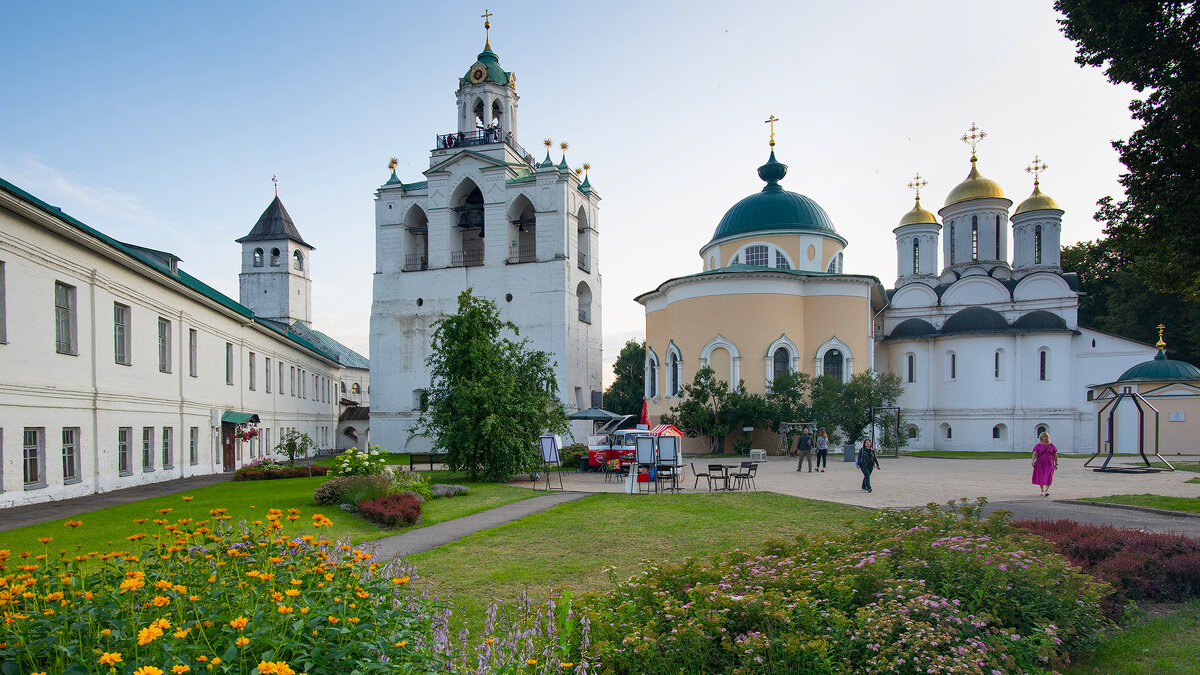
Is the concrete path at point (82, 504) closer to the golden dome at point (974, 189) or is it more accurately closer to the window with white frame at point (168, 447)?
the window with white frame at point (168, 447)

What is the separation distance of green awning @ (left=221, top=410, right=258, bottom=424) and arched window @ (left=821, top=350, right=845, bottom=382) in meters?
27.3

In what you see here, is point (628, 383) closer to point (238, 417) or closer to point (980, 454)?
point (980, 454)

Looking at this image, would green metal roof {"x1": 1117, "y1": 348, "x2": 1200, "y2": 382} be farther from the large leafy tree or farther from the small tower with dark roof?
the small tower with dark roof

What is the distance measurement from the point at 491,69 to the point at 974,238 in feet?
114

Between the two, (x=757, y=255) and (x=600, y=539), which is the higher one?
(x=757, y=255)

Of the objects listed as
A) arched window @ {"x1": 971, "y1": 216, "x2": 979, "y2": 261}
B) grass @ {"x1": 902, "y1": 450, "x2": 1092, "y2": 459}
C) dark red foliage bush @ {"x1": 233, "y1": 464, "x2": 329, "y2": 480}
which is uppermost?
arched window @ {"x1": 971, "y1": 216, "x2": 979, "y2": 261}

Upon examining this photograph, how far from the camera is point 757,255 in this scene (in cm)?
4088

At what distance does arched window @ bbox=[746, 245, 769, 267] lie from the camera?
40625 mm

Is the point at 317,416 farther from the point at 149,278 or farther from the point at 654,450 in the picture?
the point at 654,450

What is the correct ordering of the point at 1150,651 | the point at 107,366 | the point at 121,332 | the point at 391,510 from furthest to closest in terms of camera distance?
the point at 121,332, the point at 107,366, the point at 391,510, the point at 1150,651

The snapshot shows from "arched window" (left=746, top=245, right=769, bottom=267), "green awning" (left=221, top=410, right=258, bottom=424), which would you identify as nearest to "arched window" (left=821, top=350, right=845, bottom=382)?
"arched window" (left=746, top=245, right=769, bottom=267)

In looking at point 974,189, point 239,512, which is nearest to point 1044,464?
point 239,512

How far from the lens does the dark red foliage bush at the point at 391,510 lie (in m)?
12.3

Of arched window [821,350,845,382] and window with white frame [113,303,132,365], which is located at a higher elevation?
window with white frame [113,303,132,365]
